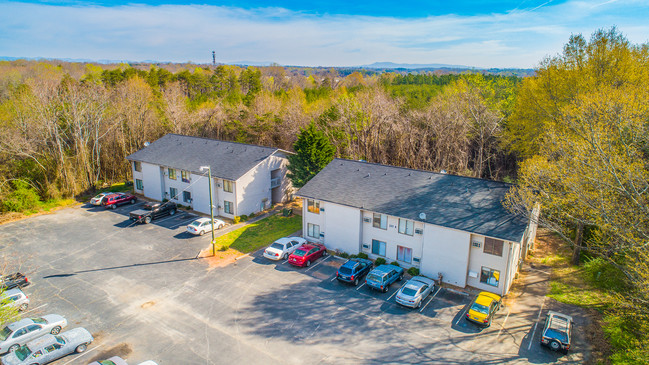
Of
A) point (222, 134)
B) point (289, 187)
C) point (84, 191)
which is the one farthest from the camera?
point (222, 134)

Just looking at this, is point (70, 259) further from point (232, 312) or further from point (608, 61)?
point (608, 61)

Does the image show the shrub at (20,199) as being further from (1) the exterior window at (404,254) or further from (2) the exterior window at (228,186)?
(1) the exterior window at (404,254)

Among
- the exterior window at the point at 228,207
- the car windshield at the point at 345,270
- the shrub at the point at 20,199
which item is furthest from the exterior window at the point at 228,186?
the shrub at the point at 20,199

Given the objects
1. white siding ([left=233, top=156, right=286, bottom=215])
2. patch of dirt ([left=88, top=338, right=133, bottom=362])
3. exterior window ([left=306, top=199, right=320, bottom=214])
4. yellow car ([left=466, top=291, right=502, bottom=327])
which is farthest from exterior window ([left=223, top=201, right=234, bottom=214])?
yellow car ([left=466, top=291, right=502, bottom=327])

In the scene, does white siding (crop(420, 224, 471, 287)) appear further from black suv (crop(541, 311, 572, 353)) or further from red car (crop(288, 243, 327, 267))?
red car (crop(288, 243, 327, 267))

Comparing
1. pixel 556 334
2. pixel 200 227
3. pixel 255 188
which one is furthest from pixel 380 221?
pixel 200 227

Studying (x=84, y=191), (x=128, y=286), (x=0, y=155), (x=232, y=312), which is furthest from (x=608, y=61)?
(x=0, y=155)

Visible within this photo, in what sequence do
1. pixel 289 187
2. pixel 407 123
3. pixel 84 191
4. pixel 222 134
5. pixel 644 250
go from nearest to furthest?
pixel 644 250 < pixel 289 187 < pixel 84 191 < pixel 407 123 < pixel 222 134
